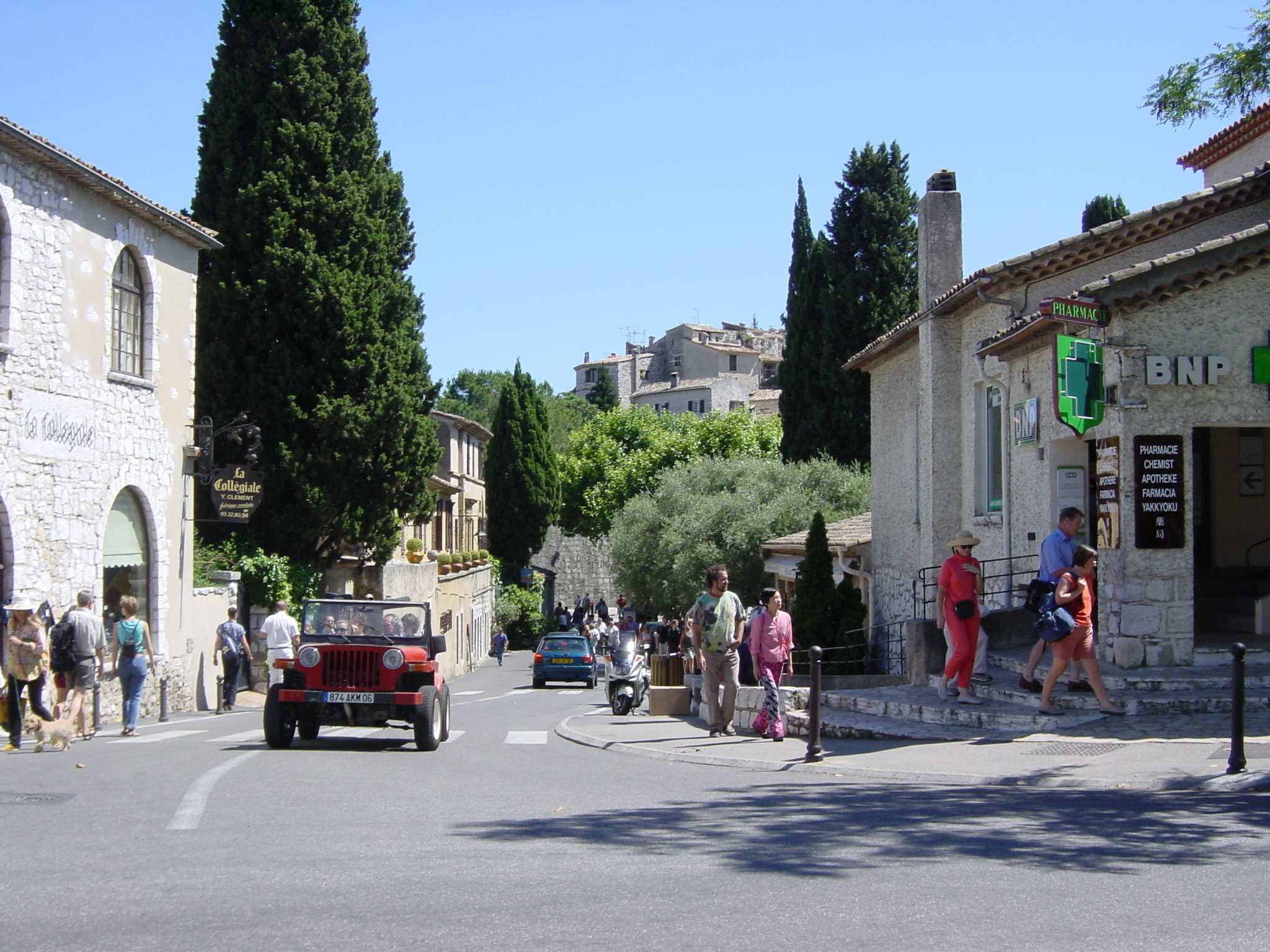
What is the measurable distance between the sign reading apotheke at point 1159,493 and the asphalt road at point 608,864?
177 inches

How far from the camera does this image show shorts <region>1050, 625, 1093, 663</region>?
1241 cm

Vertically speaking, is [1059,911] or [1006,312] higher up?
[1006,312]

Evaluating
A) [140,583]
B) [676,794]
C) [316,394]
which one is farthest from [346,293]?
[676,794]

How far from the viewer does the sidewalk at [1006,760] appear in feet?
33.1

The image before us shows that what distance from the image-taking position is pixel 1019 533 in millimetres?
17641

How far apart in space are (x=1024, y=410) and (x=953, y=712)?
5.04m

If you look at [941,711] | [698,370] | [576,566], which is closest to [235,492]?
[941,711]

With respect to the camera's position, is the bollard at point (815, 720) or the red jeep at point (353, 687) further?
the red jeep at point (353, 687)

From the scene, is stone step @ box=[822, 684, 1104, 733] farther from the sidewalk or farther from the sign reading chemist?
the sign reading chemist

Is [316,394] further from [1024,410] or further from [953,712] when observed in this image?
[953,712]

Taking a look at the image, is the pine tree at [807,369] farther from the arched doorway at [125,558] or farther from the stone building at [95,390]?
the arched doorway at [125,558]

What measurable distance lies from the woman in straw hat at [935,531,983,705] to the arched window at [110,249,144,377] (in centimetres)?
1382

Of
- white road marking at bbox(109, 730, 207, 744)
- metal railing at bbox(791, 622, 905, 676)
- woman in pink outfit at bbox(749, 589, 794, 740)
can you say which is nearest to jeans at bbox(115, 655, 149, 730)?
white road marking at bbox(109, 730, 207, 744)

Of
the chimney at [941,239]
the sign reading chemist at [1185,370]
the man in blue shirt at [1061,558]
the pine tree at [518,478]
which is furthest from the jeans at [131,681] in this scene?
the pine tree at [518,478]
